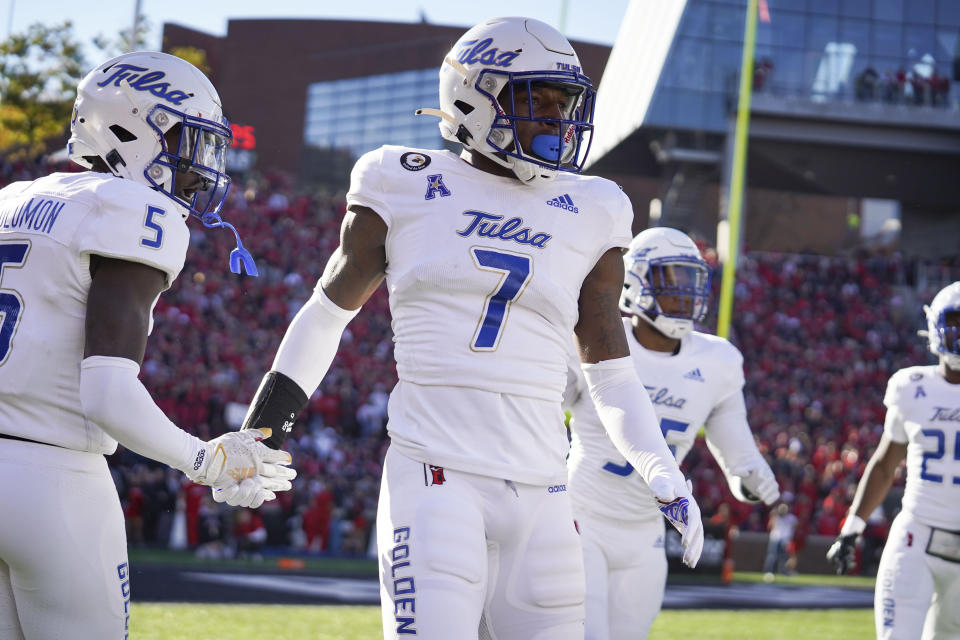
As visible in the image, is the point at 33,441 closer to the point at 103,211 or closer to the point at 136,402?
the point at 136,402

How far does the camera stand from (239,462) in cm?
308

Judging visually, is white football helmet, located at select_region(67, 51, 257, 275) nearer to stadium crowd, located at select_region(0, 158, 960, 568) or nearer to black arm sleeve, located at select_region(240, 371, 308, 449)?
black arm sleeve, located at select_region(240, 371, 308, 449)

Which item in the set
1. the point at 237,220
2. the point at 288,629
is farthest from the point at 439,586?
the point at 237,220

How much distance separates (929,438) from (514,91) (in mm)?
3293

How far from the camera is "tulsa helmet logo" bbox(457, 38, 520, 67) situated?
327 centimetres

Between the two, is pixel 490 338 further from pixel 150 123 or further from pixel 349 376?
pixel 349 376

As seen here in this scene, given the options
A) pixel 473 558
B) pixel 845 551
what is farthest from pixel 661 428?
pixel 473 558

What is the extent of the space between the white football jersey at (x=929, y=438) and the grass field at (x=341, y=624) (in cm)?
386

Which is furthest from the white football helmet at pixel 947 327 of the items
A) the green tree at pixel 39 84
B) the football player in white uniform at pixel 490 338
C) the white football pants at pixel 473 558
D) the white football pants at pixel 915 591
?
the green tree at pixel 39 84

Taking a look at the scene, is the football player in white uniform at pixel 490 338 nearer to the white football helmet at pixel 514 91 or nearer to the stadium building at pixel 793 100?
the white football helmet at pixel 514 91

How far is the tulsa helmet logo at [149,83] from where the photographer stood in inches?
128

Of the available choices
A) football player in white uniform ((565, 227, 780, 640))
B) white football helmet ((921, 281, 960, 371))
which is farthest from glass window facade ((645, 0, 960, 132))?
football player in white uniform ((565, 227, 780, 640))

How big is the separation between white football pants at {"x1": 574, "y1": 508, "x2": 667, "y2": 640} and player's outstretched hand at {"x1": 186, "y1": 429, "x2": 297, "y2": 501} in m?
1.93

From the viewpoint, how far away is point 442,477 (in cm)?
299
